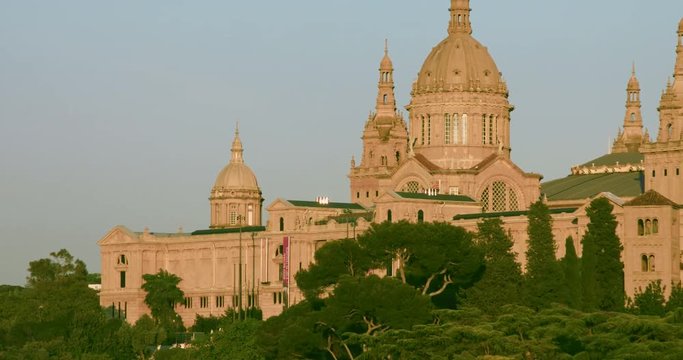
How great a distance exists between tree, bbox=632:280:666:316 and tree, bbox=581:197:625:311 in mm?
1106

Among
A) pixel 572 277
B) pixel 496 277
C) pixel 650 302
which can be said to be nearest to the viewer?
pixel 650 302

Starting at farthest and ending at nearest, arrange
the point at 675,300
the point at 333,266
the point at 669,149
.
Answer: the point at 669,149 < the point at 333,266 < the point at 675,300

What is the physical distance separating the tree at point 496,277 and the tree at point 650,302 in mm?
7700

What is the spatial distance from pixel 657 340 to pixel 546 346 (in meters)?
6.17

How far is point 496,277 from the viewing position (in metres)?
167

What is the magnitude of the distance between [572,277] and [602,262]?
15.5ft

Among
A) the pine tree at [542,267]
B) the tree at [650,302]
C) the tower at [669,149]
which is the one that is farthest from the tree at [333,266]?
the tower at [669,149]

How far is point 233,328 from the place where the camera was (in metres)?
166

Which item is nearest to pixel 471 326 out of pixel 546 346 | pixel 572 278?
pixel 546 346

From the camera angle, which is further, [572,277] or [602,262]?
[602,262]

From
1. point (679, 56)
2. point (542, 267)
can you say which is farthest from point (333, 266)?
point (679, 56)

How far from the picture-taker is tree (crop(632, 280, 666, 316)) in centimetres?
15938

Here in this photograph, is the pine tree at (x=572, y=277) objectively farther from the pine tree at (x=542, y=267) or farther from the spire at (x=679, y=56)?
the spire at (x=679, y=56)

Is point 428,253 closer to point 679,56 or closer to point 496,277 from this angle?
point 496,277
